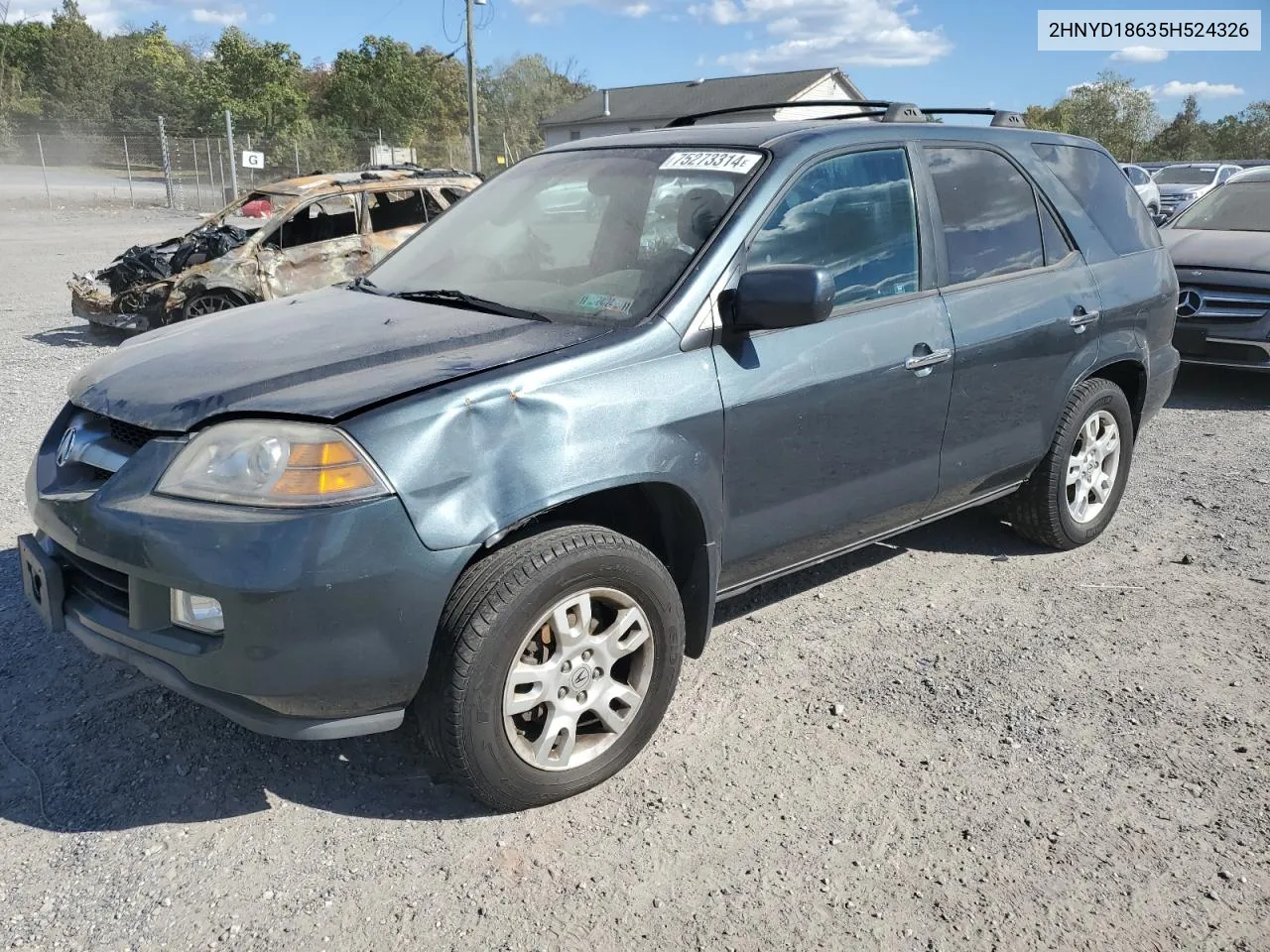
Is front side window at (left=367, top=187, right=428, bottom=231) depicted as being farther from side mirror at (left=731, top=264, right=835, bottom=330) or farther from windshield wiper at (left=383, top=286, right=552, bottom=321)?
side mirror at (left=731, top=264, right=835, bottom=330)

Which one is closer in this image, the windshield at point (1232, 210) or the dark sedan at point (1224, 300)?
the dark sedan at point (1224, 300)

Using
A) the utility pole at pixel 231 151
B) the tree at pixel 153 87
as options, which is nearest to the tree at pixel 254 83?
the tree at pixel 153 87

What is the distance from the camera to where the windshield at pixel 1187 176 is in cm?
2394

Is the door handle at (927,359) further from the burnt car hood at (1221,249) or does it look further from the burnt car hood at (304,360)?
the burnt car hood at (1221,249)

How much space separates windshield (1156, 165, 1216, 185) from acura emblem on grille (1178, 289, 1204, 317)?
1824 centimetres

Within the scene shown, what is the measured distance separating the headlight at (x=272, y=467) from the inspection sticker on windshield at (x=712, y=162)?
5.38 ft

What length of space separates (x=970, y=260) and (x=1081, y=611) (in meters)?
1.48

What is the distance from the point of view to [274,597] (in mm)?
2416

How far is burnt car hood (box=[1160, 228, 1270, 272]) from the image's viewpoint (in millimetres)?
8062

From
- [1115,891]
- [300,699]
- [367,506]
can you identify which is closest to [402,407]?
[367,506]

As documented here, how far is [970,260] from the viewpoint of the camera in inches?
157

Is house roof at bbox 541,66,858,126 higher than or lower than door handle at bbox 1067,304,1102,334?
higher

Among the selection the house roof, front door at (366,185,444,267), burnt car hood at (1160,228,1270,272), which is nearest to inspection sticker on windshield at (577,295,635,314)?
burnt car hood at (1160,228,1270,272)

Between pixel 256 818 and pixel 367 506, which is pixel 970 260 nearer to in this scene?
pixel 367 506
